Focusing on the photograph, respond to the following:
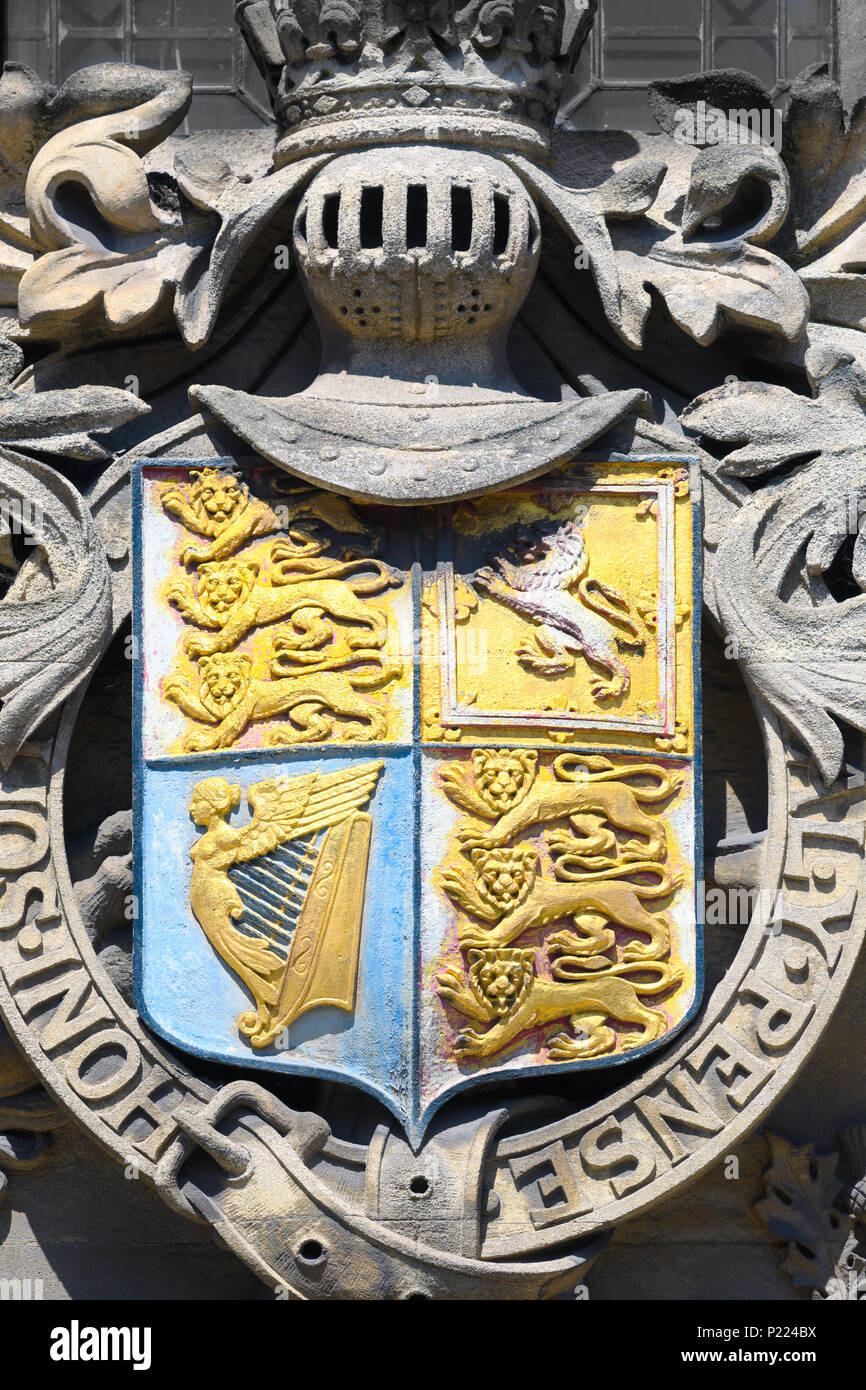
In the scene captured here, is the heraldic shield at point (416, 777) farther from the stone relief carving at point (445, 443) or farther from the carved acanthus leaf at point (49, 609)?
the carved acanthus leaf at point (49, 609)

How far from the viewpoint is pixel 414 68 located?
835 centimetres

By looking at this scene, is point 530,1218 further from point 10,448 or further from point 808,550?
point 10,448

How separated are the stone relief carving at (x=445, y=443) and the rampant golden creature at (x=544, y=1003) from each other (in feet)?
0.05

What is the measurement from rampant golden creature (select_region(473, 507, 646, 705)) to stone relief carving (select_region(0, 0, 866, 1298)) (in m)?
0.04

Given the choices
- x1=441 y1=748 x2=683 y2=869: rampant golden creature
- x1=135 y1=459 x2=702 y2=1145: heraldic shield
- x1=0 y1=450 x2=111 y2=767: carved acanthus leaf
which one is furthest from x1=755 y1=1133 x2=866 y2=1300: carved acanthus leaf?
x1=0 y1=450 x2=111 y2=767: carved acanthus leaf

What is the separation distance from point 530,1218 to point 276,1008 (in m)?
0.86

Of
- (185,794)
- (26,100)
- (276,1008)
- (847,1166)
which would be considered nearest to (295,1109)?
(276,1008)

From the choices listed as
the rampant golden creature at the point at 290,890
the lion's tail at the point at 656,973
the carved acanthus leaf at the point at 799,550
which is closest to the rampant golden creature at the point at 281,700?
the rampant golden creature at the point at 290,890

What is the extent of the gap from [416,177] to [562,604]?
1232 millimetres

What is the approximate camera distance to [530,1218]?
25.9 feet

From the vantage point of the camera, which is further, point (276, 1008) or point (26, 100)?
point (26, 100)

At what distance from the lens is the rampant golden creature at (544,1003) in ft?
26.0

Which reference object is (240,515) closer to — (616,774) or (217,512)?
(217,512)

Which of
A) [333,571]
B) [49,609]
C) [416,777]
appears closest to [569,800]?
[416,777]
